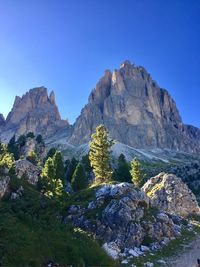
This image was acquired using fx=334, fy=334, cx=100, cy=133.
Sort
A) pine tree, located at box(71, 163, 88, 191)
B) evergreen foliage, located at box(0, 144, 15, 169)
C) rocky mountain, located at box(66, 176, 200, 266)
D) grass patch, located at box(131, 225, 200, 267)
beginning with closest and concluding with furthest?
grass patch, located at box(131, 225, 200, 267)
rocky mountain, located at box(66, 176, 200, 266)
evergreen foliage, located at box(0, 144, 15, 169)
pine tree, located at box(71, 163, 88, 191)

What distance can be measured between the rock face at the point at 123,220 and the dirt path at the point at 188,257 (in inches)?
101

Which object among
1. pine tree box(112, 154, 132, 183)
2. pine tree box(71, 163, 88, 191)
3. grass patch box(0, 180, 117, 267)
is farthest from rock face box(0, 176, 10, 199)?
pine tree box(112, 154, 132, 183)

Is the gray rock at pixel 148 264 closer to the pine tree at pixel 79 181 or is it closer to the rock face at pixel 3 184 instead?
the rock face at pixel 3 184

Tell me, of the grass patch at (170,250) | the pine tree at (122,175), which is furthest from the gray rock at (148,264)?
the pine tree at (122,175)

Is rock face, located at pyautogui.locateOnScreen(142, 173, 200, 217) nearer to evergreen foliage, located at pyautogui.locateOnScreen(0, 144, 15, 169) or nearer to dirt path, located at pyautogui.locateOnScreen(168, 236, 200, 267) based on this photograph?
dirt path, located at pyautogui.locateOnScreen(168, 236, 200, 267)

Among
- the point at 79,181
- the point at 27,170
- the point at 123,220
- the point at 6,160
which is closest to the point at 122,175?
the point at 79,181

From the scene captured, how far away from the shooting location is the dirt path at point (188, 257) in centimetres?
3092

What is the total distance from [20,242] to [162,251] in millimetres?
17111

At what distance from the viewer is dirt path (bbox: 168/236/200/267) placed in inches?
1217

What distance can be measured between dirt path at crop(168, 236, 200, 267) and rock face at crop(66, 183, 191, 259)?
257cm

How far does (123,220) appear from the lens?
38156 mm

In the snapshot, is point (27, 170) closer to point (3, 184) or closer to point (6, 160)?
point (6, 160)

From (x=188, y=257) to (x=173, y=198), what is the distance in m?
31.2

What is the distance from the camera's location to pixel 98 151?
69562mm
